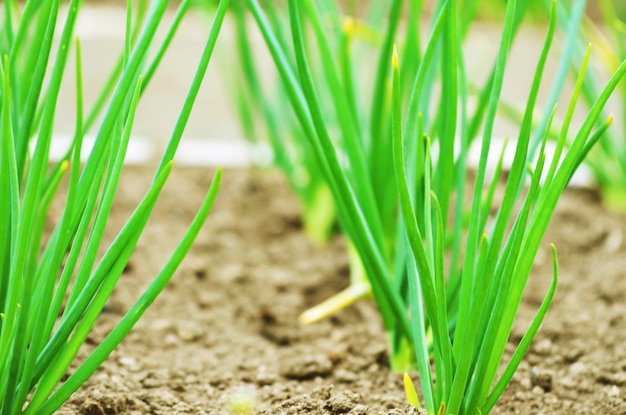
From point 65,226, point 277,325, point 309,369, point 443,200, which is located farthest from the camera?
point 277,325

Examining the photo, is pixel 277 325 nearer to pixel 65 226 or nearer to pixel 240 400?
pixel 240 400

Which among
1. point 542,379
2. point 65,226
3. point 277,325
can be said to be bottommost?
point 277,325

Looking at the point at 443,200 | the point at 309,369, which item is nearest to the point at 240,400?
the point at 309,369

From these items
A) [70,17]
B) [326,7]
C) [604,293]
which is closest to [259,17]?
[70,17]

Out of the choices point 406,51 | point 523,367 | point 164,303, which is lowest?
point 164,303

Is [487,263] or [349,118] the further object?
[349,118]

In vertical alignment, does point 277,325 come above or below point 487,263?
below

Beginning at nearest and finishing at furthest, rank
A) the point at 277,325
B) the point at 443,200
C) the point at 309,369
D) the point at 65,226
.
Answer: the point at 65,226 < the point at 443,200 < the point at 309,369 < the point at 277,325

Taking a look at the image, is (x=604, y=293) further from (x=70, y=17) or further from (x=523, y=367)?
(x=70, y=17)
